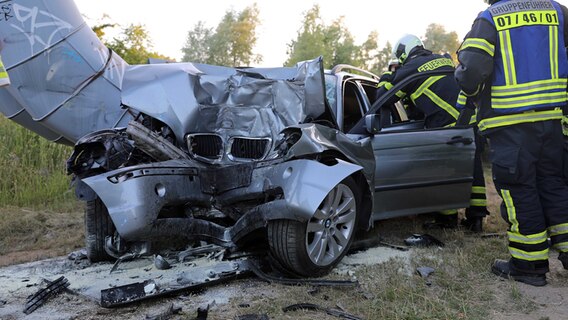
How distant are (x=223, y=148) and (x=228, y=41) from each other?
2124 cm

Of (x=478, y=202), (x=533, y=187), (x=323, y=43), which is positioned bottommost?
(x=478, y=202)

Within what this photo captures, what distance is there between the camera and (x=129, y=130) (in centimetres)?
308

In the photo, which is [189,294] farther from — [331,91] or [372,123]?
[331,91]

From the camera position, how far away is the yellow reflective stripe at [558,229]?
320cm

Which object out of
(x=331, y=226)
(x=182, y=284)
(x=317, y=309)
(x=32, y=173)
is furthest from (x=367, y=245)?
(x=32, y=173)

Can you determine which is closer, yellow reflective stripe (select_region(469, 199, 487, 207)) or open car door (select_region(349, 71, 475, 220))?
open car door (select_region(349, 71, 475, 220))

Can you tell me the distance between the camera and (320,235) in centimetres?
327

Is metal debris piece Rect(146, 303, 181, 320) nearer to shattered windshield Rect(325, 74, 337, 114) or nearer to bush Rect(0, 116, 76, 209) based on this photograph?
shattered windshield Rect(325, 74, 337, 114)

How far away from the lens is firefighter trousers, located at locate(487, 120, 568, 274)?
3.18 metres

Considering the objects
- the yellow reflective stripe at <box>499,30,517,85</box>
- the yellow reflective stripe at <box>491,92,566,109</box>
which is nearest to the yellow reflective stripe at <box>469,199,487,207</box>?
the yellow reflective stripe at <box>491,92,566,109</box>

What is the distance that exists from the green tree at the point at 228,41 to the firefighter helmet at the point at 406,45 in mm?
18749

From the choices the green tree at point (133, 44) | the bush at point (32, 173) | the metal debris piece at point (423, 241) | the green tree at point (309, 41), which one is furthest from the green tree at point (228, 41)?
the metal debris piece at point (423, 241)

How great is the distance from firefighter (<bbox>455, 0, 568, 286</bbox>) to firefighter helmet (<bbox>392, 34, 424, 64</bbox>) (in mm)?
1766

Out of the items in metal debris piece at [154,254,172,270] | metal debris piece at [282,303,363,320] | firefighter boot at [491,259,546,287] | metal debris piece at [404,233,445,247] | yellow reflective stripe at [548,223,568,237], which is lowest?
metal debris piece at [404,233,445,247]
